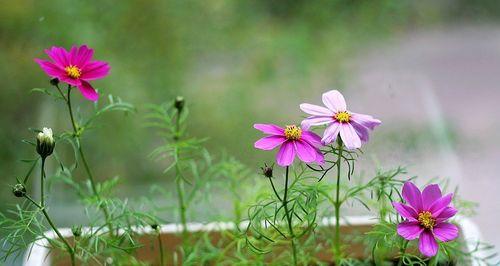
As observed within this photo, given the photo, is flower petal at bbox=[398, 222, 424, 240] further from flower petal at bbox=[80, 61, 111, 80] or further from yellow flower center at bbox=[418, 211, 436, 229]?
flower petal at bbox=[80, 61, 111, 80]

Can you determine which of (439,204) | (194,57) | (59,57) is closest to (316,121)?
(439,204)

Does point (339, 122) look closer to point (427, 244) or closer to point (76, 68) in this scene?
point (427, 244)

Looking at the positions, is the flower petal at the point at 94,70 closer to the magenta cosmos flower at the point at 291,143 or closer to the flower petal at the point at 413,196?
the magenta cosmos flower at the point at 291,143

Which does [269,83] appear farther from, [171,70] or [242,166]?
[242,166]

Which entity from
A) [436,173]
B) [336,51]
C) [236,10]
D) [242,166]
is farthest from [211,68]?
[242,166]

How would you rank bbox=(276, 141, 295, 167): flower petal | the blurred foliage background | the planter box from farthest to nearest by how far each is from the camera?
1. the blurred foliage background
2. the planter box
3. bbox=(276, 141, 295, 167): flower petal


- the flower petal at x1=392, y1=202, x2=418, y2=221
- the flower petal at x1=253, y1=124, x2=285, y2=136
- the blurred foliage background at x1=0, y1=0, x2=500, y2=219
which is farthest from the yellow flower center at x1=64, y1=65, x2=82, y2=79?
the blurred foliage background at x1=0, y1=0, x2=500, y2=219

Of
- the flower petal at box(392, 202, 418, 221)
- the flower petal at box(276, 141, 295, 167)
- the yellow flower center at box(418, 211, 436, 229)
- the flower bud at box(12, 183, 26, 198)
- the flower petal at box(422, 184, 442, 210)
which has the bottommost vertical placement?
the yellow flower center at box(418, 211, 436, 229)
